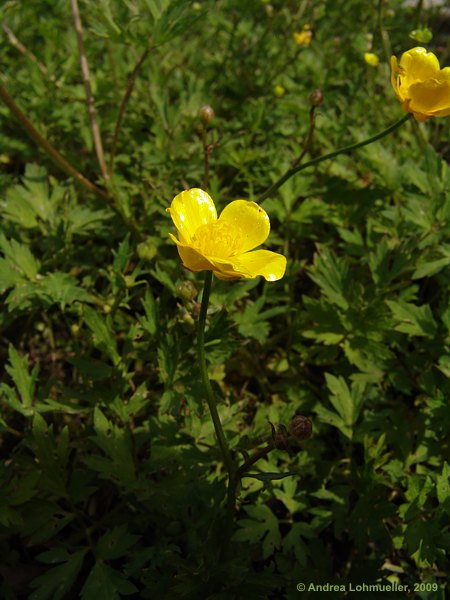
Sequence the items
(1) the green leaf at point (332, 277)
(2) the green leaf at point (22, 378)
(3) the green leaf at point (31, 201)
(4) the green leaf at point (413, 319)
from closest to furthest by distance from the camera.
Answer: (2) the green leaf at point (22, 378) < (4) the green leaf at point (413, 319) < (1) the green leaf at point (332, 277) < (3) the green leaf at point (31, 201)

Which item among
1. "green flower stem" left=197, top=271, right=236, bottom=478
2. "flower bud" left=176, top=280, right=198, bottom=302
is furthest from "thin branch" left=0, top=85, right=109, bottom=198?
"green flower stem" left=197, top=271, right=236, bottom=478

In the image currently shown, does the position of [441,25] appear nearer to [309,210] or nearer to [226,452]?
[309,210]

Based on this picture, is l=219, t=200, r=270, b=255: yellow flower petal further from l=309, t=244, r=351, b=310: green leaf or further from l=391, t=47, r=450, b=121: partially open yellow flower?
l=309, t=244, r=351, b=310: green leaf

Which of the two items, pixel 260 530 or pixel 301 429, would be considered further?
pixel 260 530

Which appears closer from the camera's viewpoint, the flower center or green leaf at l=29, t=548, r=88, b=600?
the flower center

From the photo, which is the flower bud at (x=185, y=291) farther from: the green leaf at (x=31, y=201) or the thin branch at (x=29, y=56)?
the thin branch at (x=29, y=56)

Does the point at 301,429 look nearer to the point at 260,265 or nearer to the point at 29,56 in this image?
the point at 260,265

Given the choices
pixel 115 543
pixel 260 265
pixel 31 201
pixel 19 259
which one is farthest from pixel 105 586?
pixel 31 201

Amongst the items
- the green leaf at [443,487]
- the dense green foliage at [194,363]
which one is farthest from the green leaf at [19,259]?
the green leaf at [443,487]
